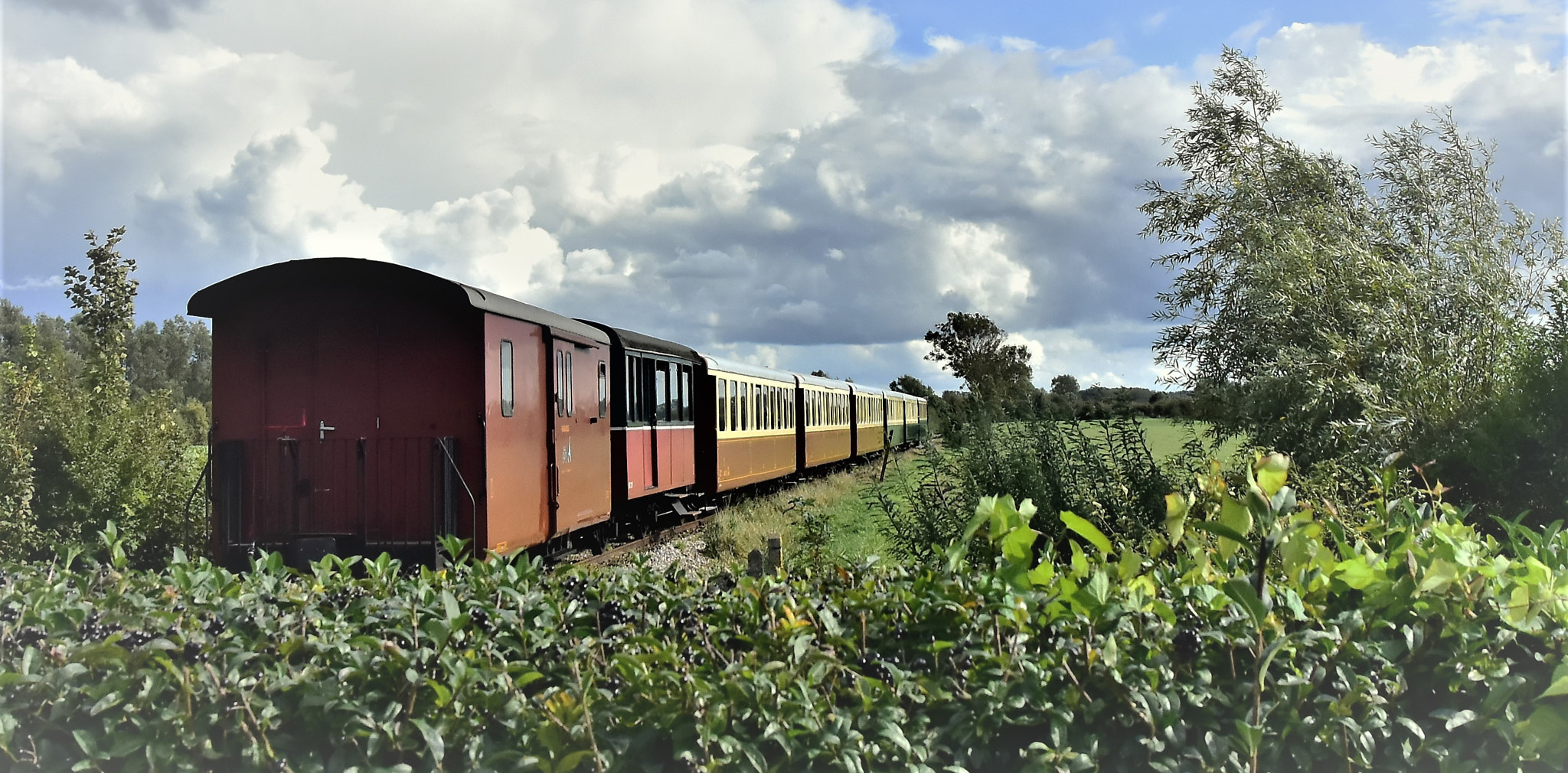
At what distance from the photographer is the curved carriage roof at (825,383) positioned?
24.1 m

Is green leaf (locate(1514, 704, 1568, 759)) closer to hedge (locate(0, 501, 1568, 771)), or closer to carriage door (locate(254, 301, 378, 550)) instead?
hedge (locate(0, 501, 1568, 771))

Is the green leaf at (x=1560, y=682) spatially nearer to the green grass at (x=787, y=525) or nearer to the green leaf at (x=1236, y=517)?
the green leaf at (x=1236, y=517)

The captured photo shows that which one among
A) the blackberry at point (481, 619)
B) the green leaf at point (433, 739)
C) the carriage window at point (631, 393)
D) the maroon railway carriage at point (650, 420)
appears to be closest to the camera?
the green leaf at point (433, 739)

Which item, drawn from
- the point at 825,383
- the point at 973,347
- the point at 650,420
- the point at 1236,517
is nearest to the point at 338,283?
the point at 650,420

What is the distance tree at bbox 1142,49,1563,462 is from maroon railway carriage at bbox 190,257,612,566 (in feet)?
24.2

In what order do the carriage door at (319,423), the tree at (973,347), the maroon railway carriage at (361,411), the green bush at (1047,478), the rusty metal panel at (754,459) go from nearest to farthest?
the green bush at (1047,478) < the maroon railway carriage at (361,411) < the carriage door at (319,423) < the rusty metal panel at (754,459) < the tree at (973,347)

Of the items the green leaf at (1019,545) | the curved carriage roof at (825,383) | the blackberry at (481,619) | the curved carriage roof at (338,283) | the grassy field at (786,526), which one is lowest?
the grassy field at (786,526)

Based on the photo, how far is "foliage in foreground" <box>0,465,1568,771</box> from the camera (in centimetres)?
202

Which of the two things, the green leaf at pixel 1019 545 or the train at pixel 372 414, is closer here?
the green leaf at pixel 1019 545

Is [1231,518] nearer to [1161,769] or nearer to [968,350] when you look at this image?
[1161,769]

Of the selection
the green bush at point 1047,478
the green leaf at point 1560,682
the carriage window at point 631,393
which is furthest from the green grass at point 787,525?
the green leaf at point 1560,682

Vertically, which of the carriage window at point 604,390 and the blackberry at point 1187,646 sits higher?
the carriage window at point 604,390

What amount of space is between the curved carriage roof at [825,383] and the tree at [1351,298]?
9916mm

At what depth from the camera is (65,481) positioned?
11.3 meters
